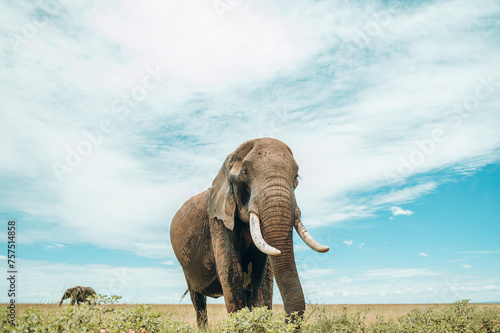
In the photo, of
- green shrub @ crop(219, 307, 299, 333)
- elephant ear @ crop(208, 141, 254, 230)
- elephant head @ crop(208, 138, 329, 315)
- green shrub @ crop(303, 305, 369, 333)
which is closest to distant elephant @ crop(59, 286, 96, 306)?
elephant ear @ crop(208, 141, 254, 230)

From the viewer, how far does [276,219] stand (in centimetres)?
807

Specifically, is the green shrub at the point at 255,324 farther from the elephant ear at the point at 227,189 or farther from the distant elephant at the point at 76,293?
the distant elephant at the point at 76,293

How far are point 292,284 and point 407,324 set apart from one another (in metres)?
4.19

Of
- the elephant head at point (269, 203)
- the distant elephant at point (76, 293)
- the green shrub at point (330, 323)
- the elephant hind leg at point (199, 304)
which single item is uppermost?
the elephant head at point (269, 203)

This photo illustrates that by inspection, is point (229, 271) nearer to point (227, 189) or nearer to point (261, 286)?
point (261, 286)

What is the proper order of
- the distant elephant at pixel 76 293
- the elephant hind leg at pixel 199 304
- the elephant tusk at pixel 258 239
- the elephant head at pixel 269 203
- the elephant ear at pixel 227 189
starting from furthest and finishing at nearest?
1. the distant elephant at pixel 76 293
2. the elephant hind leg at pixel 199 304
3. the elephant ear at pixel 227 189
4. the elephant head at pixel 269 203
5. the elephant tusk at pixel 258 239

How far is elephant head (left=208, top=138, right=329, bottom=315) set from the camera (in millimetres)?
7816

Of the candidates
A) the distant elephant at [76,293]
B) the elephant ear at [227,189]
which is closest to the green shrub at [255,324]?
the elephant ear at [227,189]

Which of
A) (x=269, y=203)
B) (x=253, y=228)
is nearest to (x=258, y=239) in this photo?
(x=253, y=228)

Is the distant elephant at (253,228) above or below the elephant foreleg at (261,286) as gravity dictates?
above

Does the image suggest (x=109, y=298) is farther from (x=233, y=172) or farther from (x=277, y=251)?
(x=233, y=172)

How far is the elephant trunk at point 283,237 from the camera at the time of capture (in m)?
7.68

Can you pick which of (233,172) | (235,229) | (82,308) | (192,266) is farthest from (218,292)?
(82,308)

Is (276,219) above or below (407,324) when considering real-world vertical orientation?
above
